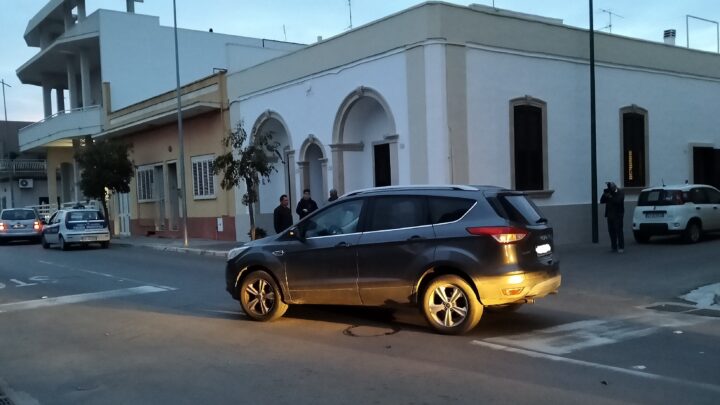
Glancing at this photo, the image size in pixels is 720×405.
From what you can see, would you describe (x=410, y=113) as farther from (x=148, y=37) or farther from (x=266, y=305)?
(x=148, y=37)

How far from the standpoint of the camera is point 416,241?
7465 mm

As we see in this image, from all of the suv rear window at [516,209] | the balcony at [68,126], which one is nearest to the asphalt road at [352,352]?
the suv rear window at [516,209]

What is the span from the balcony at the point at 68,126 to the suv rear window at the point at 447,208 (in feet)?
94.6

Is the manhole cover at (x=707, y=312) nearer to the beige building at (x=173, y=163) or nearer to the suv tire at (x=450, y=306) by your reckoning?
the suv tire at (x=450, y=306)

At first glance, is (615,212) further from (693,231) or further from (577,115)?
(577,115)

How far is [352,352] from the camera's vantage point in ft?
22.4

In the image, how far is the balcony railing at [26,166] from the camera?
53781 mm

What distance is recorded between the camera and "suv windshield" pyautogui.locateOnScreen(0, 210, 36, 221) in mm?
27941

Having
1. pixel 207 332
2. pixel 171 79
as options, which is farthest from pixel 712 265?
pixel 171 79

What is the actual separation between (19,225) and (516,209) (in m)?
26.4

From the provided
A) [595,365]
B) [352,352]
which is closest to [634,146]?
[595,365]

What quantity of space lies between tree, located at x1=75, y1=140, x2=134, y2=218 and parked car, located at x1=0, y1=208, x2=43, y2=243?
8.69 ft

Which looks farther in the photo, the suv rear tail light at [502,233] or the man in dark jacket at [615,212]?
the man in dark jacket at [615,212]

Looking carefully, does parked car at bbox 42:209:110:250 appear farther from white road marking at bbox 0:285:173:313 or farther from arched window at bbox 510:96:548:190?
arched window at bbox 510:96:548:190
